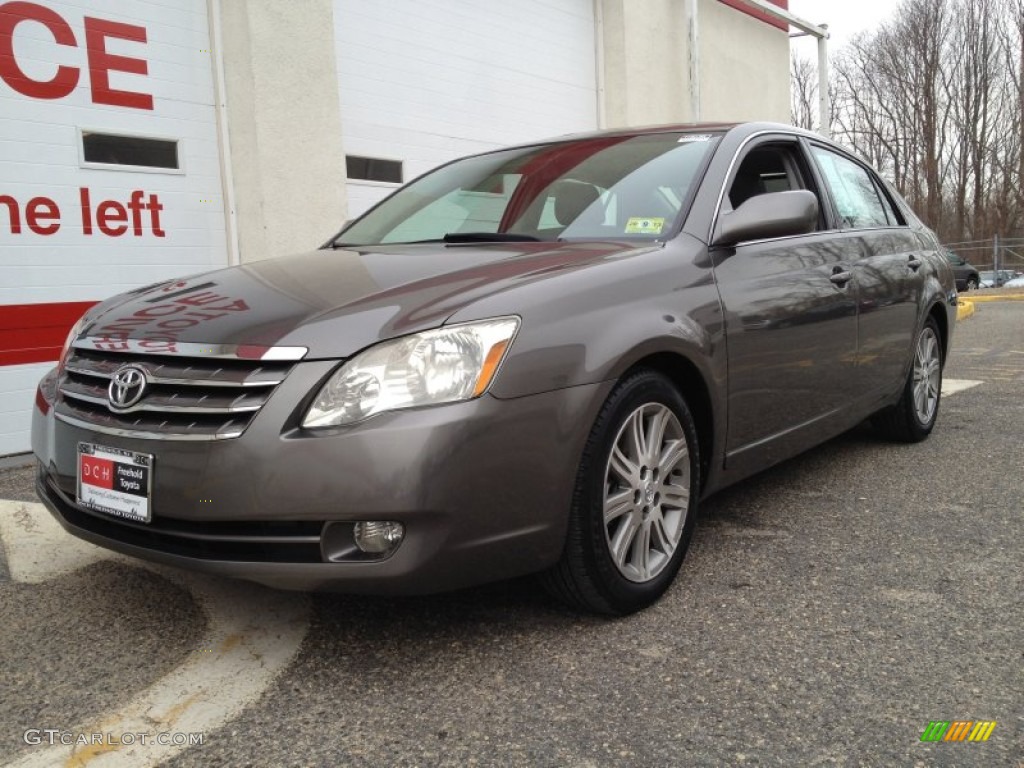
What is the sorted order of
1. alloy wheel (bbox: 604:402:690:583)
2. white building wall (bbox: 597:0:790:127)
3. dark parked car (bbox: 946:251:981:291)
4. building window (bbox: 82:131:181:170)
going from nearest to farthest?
alloy wheel (bbox: 604:402:690:583) → building window (bbox: 82:131:181:170) → white building wall (bbox: 597:0:790:127) → dark parked car (bbox: 946:251:981:291)

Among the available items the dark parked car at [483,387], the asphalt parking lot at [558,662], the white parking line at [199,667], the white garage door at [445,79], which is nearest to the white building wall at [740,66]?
the white garage door at [445,79]

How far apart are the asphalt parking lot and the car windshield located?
1.19 m

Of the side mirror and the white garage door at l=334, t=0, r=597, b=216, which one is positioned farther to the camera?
the white garage door at l=334, t=0, r=597, b=216

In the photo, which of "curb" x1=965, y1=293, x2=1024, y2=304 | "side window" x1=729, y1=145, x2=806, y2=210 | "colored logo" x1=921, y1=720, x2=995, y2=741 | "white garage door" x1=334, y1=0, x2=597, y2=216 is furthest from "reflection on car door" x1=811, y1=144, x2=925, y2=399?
"curb" x1=965, y1=293, x2=1024, y2=304

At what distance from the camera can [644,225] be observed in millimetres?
3053

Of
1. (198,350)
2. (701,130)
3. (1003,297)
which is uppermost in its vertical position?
(701,130)

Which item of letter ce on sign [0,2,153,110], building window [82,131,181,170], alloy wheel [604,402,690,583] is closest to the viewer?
alloy wheel [604,402,690,583]

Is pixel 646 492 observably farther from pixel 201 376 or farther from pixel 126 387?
pixel 126 387

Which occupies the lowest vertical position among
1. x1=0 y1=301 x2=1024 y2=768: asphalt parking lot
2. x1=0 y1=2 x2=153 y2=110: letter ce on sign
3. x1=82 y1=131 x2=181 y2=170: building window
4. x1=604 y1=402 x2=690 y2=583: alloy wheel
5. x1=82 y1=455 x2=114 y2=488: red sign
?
x1=0 y1=301 x2=1024 y2=768: asphalt parking lot

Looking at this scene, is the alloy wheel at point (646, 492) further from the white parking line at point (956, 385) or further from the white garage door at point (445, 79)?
the white garage door at point (445, 79)

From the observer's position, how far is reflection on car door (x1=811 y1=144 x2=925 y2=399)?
3.92 metres

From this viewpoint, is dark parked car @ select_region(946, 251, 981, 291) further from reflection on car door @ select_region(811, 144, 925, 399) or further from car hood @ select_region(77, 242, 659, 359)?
car hood @ select_region(77, 242, 659, 359)

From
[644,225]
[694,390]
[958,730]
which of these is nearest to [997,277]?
[644,225]

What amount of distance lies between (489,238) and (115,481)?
1.46m
